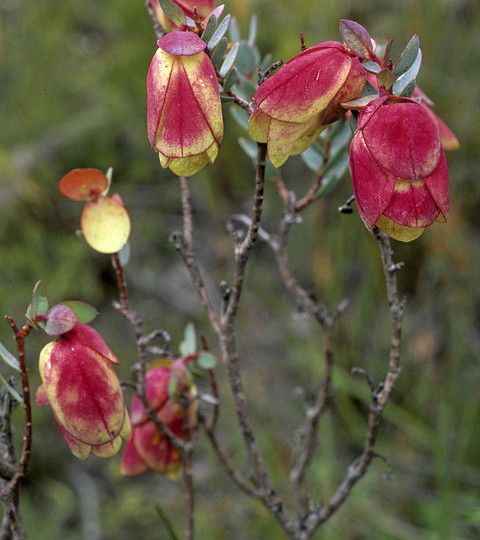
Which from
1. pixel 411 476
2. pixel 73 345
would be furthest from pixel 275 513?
pixel 411 476

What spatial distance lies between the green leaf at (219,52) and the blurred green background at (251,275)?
1.00 m

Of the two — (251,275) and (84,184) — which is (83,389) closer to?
(84,184)

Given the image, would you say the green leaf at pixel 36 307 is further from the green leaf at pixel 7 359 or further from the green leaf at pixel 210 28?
the green leaf at pixel 210 28

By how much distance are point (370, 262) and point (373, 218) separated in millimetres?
1181

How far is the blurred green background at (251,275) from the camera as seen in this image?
1.44m

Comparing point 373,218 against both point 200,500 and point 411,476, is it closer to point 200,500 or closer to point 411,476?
point 411,476

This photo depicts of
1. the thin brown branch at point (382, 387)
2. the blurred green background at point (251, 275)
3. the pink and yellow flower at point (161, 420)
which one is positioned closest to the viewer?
the thin brown branch at point (382, 387)

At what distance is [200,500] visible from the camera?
1.56m

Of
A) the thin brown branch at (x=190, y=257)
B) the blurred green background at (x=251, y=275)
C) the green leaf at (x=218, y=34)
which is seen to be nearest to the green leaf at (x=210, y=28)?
the green leaf at (x=218, y=34)

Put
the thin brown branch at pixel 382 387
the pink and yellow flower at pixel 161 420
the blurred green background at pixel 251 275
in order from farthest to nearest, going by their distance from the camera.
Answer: the blurred green background at pixel 251 275 → the pink and yellow flower at pixel 161 420 → the thin brown branch at pixel 382 387

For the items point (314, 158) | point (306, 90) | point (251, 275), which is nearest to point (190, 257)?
point (314, 158)

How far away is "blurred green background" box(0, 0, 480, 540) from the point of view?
1438mm

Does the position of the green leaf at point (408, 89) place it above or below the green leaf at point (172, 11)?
below

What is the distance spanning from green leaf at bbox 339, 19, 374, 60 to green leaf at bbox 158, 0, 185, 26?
0.11m
